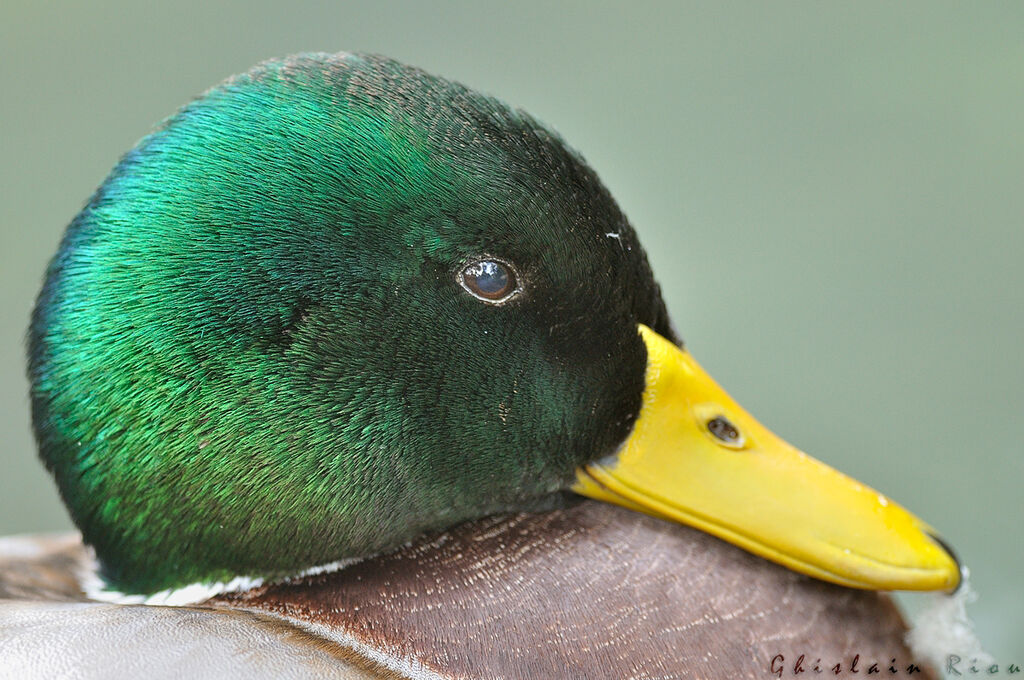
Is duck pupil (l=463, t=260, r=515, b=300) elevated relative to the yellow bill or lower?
elevated

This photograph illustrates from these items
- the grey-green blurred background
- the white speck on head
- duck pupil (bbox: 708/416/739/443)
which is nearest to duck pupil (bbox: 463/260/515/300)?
duck pupil (bbox: 708/416/739/443)

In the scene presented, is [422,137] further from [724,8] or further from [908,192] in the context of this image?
[724,8]

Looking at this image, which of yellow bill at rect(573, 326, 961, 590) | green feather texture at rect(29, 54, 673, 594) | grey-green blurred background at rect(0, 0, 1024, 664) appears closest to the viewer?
green feather texture at rect(29, 54, 673, 594)

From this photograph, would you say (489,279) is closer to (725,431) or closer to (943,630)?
(725,431)

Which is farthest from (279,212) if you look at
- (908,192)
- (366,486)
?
Result: (908,192)

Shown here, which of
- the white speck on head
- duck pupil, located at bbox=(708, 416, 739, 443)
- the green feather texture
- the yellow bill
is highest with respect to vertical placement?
the green feather texture

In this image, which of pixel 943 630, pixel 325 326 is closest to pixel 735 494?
pixel 943 630

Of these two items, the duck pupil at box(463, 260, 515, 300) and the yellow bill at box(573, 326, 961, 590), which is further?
the yellow bill at box(573, 326, 961, 590)

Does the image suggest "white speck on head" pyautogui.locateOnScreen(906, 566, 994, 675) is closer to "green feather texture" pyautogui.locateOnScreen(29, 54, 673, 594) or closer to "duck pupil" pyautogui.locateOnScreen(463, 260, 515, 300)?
"green feather texture" pyautogui.locateOnScreen(29, 54, 673, 594)
